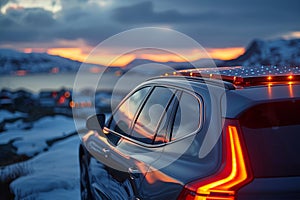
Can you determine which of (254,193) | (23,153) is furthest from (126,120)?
(23,153)

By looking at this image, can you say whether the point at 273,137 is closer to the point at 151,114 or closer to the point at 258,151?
the point at 258,151

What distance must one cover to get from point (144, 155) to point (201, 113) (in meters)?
0.74

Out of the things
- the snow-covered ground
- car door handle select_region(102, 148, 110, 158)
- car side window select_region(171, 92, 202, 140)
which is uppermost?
car side window select_region(171, 92, 202, 140)

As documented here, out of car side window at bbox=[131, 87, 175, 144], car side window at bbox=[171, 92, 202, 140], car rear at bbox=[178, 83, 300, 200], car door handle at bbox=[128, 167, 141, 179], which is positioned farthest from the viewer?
car side window at bbox=[131, 87, 175, 144]

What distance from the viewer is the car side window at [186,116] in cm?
317

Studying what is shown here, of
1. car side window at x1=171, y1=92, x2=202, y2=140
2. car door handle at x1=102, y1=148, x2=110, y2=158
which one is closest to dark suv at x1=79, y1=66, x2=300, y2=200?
car side window at x1=171, y1=92, x2=202, y2=140

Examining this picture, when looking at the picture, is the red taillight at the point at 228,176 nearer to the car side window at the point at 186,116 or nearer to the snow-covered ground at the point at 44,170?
the car side window at the point at 186,116

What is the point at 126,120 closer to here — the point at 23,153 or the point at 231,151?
the point at 231,151

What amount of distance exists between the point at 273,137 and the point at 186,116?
29.6 inches

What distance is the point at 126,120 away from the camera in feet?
15.7

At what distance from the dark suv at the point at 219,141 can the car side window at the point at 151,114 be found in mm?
13

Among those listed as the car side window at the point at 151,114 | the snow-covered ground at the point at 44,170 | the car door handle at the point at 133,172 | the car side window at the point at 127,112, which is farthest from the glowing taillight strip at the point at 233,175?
the snow-covered ground at the point at 44,170

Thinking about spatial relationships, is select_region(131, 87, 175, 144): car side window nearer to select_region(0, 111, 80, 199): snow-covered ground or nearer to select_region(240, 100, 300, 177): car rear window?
select_region(240, 100, 300, 177): car rear window

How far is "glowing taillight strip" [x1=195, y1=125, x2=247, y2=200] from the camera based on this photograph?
2590 millimetres
